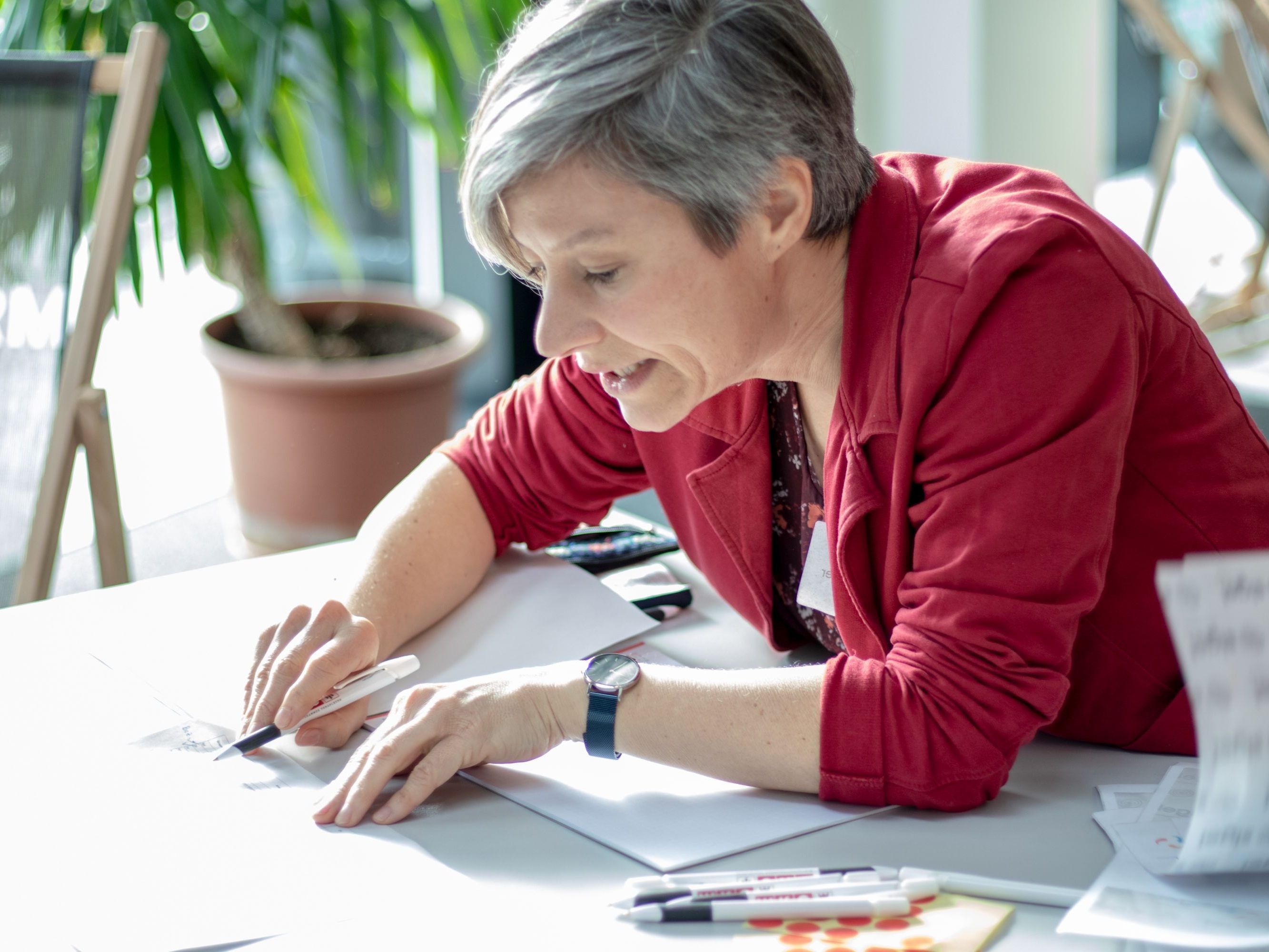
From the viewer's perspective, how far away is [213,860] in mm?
907

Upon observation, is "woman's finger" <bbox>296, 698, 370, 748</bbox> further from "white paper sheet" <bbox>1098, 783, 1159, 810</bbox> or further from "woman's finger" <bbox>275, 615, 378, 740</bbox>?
"white paper sheet" <bbox>1098, 783, 1159, 810</bbox>

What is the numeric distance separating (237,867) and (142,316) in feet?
11.6

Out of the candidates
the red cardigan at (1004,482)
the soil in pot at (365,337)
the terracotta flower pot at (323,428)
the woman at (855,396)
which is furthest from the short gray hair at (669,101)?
the soil in pot at (365,337)

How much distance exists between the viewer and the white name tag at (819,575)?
120cm

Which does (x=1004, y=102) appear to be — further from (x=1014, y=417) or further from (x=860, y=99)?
(x=1014, y=417)

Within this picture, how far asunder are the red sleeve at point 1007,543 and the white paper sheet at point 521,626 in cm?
33

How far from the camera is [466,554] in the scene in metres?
1.35

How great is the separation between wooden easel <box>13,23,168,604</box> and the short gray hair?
30.2 inches

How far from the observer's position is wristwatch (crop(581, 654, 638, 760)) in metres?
1.01

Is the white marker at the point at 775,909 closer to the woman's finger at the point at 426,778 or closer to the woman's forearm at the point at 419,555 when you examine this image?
the woman's finger at the point at 426,778

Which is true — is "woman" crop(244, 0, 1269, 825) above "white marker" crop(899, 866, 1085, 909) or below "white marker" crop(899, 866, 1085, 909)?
above

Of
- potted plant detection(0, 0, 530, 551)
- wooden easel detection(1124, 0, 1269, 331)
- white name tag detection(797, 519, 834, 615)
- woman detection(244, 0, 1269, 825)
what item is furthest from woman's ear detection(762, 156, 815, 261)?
wooden easel detection(1124, 0, 1269, 331)

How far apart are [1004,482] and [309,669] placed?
568mm

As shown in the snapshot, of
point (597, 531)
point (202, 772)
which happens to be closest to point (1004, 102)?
point (597, 531)
